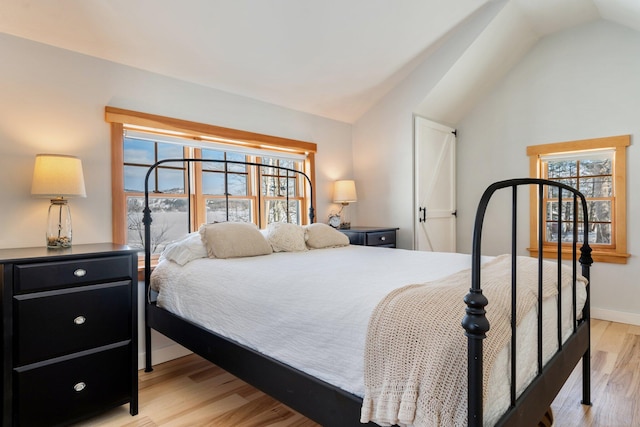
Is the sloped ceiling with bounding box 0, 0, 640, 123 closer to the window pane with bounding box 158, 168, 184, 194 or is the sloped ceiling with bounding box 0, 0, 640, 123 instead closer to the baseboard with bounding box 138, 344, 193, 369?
the window pane with bounding box 158, 168, 184, 194

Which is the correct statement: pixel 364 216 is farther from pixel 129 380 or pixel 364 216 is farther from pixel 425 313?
pixel 425 313

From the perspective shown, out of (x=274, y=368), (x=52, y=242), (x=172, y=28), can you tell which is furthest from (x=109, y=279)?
(x=172, y=28)

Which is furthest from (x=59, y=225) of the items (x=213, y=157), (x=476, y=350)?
(x=476, y=350)

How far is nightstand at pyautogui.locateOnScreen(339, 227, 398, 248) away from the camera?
380 centimetres

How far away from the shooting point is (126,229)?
2.81 m

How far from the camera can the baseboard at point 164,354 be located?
2.78m

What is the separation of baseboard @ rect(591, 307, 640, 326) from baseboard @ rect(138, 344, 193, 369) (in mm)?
3941

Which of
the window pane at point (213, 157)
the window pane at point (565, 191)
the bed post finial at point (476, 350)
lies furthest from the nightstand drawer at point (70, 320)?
the window pane at point (565, 191)

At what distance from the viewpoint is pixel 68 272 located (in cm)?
195

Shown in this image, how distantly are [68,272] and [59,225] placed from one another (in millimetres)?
541

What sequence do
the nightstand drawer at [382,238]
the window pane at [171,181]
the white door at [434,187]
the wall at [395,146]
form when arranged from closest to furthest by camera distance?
the window pane at [171,181]
the wall at [395,146]
the nightstand drawer at [382,238]
the white door at [434,187]

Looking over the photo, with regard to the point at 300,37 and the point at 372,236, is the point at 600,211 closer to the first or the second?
the point at 372,236

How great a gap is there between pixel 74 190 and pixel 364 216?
3.13 metres

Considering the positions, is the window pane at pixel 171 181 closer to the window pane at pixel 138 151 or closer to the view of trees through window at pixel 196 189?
the view of trees through window at pixel 196 189
